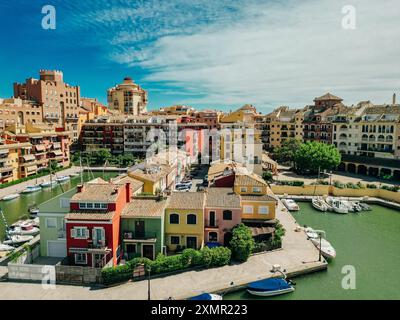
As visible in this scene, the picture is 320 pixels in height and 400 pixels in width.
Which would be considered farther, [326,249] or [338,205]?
[338,205]

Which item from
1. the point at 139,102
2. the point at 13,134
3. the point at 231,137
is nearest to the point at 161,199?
the point at 231,137

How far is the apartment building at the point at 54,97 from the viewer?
91.0 m

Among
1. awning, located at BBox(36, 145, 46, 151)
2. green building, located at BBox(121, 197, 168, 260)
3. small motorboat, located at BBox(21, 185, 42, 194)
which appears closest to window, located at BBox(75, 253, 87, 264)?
green building, located at BBox(121, 197, 168, 260)

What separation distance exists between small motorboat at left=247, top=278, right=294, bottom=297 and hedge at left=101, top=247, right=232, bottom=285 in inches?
138

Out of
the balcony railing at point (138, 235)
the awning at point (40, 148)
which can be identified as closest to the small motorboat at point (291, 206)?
the balcony railing at point (138, 235)

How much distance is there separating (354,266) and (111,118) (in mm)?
75145

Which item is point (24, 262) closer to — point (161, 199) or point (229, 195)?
point (161, 199)

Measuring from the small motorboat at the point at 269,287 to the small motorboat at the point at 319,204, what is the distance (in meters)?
22.2

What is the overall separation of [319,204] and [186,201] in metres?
23.6

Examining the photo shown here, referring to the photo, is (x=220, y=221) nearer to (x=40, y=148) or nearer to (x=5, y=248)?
(x=5, y=248)

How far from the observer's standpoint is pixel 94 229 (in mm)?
24875

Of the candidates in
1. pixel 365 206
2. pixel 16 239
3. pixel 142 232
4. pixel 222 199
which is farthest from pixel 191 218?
pixel 365 206

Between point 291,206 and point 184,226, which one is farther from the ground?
point 184,226

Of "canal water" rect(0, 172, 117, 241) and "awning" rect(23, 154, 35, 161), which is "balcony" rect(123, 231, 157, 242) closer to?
"canal water" rect(0, 172, 117, 241)
